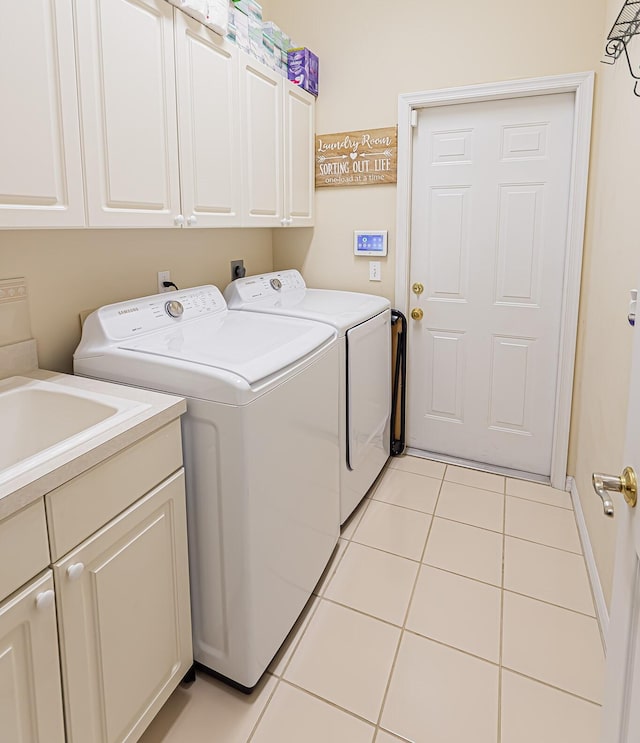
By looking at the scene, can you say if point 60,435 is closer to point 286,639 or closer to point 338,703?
point 286,639

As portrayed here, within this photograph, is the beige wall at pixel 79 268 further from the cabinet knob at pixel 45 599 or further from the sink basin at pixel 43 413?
the cabinet knob at pixel 45 599

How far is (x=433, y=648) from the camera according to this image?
1694mm

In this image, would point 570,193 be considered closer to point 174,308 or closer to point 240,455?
point 174,308

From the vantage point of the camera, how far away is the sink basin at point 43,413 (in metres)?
1.33

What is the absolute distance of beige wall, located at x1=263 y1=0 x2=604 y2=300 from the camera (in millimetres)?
2312

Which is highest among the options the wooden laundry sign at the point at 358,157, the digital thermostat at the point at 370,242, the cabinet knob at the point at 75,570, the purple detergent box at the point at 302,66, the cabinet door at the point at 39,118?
the purple detergent box at the point at 302,66

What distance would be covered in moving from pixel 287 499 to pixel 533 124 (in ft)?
7.11

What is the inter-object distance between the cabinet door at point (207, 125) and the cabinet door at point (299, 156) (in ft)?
1.63

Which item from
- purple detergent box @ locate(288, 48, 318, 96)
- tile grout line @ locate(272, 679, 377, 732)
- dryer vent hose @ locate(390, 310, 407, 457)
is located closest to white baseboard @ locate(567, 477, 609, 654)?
tile grout line @ locate(272, 679, 377, 732)

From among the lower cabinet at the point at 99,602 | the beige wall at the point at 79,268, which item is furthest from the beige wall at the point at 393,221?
the lower cabinet at the point at 99,602

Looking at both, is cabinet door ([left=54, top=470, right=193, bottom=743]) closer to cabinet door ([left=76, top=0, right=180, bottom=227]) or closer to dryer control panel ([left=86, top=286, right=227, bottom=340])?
dryer control panel ([left=86, top=286, right=227, bottom=340])

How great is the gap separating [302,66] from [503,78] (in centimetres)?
99

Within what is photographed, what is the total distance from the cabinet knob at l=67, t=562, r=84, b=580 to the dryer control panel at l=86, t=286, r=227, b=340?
0.79 metres

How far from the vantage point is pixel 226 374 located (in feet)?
4.38
